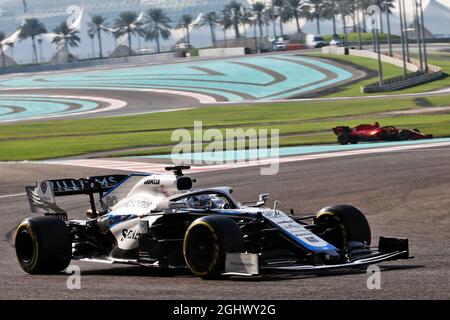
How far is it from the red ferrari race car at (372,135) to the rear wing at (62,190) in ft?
80.8

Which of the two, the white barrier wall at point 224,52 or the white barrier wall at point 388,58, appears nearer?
the white barrier wall at point 388,58

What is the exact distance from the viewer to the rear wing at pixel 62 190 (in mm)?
15672

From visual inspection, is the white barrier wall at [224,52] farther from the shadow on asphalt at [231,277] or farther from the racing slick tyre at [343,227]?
the racing slick tyre at [343,227]

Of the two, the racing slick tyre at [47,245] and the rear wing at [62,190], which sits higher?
the rear wing at [62,190]

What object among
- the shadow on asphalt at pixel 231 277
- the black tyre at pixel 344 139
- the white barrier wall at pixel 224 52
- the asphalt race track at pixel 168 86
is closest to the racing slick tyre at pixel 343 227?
the shadow on asphalt at pixel 231 277

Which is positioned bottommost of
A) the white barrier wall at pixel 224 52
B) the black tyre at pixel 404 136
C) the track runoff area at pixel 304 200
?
the white barrier wall at pixel 224 52

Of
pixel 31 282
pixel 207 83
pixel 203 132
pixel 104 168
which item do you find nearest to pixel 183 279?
pixel 31 282

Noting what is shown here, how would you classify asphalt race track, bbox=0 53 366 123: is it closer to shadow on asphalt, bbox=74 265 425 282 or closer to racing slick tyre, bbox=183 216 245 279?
shadow on asphalt, bbox=74 265 425 282

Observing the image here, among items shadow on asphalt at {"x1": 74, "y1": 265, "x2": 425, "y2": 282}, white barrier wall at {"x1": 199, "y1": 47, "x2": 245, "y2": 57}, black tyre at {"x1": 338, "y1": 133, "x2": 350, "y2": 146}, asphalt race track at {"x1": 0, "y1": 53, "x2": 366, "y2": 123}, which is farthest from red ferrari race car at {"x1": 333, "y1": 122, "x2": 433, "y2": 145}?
white barrier wall at {"x1": 199, "y1": 47, "x2": 245, "y2": 57}

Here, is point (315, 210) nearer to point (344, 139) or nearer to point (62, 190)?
point (62, 190)

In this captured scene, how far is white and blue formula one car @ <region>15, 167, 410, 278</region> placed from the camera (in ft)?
40.8

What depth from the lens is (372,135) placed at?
40500mm

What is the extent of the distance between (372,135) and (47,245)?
27.8 meters
